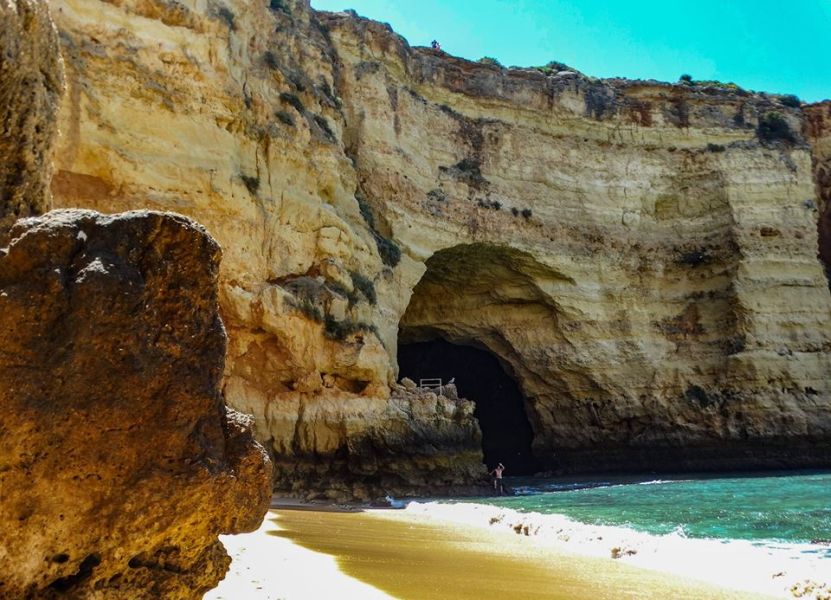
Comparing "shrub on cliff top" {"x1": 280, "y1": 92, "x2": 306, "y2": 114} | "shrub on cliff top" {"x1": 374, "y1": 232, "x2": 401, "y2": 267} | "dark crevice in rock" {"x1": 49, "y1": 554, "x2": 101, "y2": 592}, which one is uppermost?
"shrub on cliff top" {"x1": 280, "y1": 92, "x2": 306, "y2": 114}

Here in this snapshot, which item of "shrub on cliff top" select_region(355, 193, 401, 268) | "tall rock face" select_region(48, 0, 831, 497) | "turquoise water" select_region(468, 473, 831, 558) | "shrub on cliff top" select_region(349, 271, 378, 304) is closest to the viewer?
"turquoise water" select_region(468, 473, 831, 558)

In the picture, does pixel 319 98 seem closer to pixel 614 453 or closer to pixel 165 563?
pixel 614 453

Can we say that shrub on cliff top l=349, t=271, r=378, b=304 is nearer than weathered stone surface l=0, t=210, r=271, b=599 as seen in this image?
No

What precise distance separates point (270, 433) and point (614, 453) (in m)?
14.8

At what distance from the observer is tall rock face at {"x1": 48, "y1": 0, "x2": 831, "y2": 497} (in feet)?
51.7

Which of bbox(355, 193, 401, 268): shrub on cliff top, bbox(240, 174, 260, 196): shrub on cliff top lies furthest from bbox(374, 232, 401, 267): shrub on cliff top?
bbox(240, 174, 260, 196): shrub on cliff top

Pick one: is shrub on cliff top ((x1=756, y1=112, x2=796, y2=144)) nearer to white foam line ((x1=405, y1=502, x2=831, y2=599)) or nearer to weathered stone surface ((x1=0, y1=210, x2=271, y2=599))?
white foam line ((x1=405, y1=502, x2=831, y2=599))

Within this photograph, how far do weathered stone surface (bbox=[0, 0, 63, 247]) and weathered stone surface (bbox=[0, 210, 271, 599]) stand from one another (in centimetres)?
59

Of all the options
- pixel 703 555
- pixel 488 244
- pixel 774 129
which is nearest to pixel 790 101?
pixel 774 129

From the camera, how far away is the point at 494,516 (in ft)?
35.7

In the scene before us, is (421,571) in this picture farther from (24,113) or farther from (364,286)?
(364,286)

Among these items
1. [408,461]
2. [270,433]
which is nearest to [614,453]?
[408,461]

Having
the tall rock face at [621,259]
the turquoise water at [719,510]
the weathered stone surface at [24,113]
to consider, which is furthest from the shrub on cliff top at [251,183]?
the weathered stone surface at [24,113]

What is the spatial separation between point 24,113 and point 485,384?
27761 millimetres
